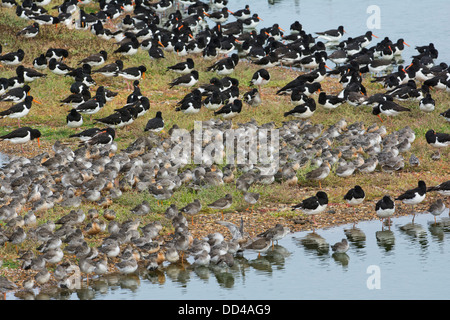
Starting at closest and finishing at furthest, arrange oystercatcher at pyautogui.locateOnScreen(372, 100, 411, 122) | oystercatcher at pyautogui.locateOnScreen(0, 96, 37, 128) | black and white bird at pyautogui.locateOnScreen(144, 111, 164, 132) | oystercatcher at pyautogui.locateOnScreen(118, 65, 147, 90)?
black and white bird at pyautogui.locateOnScreen(144, 111, 164, 132), oystercatcher at pyautogui.locateOnScreen(372, 100, 411, 122), oystercatcher at pyautogui.locateOnScreen(0, 96, 37, 128), oystercatcher at pyautogui.locateOnScreen(118, 65, 147, 90)

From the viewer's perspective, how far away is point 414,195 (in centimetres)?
1995

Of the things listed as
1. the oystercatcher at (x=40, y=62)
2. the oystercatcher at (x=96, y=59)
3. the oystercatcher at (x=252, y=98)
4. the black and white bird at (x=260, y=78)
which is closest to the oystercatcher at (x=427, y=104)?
the oystercatcher at (x=252, y=98)

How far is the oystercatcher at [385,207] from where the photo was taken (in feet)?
62.7

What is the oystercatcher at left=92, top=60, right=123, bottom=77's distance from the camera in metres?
32.6

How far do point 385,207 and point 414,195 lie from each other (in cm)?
127

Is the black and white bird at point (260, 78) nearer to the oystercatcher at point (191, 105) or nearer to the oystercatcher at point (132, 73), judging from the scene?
the oystercatcher at point (191, 105)

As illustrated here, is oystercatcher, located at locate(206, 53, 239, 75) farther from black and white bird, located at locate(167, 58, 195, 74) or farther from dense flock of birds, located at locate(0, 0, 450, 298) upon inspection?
black and white bird, located at locate(167, 58, 195, 74)

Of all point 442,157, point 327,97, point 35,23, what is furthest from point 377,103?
point 35,23

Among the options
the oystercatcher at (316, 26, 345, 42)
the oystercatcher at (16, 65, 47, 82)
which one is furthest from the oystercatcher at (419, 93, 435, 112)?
the oystercatcher at (16, 65, 47, 82)

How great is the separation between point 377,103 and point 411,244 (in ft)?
35.6

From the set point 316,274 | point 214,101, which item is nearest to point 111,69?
point 214,101

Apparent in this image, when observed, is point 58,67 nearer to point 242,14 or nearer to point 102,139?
point 102,139

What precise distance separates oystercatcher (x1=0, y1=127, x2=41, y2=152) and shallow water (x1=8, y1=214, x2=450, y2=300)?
10.6 m

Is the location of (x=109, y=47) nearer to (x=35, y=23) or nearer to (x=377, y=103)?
(x=35, y=23)
